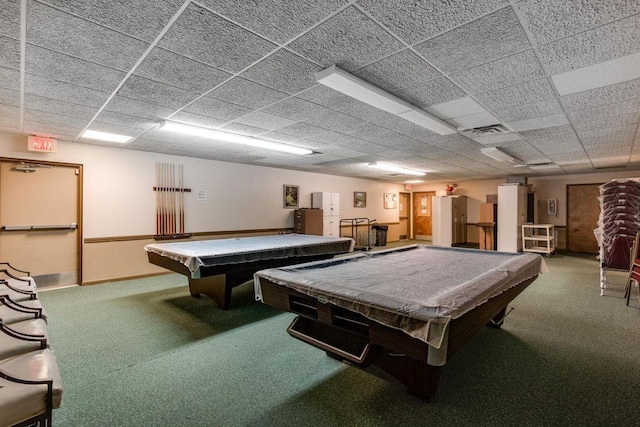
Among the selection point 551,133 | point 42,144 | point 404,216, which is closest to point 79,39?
point 42,144

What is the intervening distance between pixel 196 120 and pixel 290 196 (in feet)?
14.4

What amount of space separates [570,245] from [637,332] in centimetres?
714

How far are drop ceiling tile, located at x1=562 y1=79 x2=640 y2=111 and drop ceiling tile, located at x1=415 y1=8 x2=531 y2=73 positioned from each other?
1.31m

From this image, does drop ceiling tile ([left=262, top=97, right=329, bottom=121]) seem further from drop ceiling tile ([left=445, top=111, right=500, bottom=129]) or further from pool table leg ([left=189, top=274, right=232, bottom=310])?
pool table leg ([left=189, top=274, right=232, bottom=310])

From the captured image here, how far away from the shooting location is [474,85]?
2.62 meters

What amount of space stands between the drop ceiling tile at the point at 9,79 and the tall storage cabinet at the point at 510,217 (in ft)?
30.2

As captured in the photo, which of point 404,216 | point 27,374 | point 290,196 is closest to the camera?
point 27,374

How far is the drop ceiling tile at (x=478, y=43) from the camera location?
175 cm

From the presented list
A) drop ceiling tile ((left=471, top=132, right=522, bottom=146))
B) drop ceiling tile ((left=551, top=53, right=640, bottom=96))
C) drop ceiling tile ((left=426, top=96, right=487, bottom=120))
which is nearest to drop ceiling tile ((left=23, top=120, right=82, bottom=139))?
drop ceiling tile ((left=426, top=96, right=487, bottom=120))

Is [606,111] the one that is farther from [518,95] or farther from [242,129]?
[242,129]

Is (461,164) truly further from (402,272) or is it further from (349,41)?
(349,41)

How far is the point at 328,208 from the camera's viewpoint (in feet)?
27.3

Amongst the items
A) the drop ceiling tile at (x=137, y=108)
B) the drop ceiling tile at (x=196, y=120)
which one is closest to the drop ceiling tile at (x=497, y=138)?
the drop ceiling tile at (x=196, y=120)

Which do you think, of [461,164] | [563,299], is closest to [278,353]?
[563,299]
